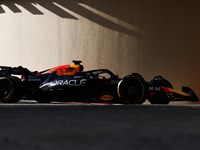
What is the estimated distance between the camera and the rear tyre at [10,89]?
8.34m

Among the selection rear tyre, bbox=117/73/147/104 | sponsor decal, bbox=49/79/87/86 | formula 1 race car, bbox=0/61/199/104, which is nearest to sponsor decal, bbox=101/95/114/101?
formula 1 race car, bbox=0/61/199/104

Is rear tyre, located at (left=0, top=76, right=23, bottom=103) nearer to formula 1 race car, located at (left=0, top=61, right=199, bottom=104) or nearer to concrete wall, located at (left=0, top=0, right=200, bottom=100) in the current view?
formula 1 race car, located at (left=0, top=61, right=199, bottom=104)

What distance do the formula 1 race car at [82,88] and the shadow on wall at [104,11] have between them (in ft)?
14.6

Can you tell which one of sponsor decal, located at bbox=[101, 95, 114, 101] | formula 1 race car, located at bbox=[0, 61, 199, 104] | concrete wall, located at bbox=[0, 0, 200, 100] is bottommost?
sponsor decal, located at bbox=[101, 95, 114, 101]

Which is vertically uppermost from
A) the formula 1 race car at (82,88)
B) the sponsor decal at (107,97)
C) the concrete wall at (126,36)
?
the concrete wall at (126,36)

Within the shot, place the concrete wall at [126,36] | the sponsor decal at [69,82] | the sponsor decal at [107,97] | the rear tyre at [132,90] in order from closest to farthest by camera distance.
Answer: the rear tyre at [132,90] → the sponsor decal at [107,97] → the sponsor decal at [69,82] → the concrete wall at [126,36]

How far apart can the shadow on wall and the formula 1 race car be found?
4.44 metres

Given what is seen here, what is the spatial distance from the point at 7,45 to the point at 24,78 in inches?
259

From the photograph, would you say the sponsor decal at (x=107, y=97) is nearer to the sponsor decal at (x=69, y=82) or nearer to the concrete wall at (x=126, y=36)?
the sponsor decal at (x=69, y=82)

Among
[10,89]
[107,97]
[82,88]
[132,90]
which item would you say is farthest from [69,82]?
[132,90]

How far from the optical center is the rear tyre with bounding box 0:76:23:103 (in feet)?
27.4

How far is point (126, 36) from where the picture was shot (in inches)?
506

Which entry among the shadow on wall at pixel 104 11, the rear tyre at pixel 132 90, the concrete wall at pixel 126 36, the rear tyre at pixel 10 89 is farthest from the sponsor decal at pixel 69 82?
the shadow on wall at pixel 104 11

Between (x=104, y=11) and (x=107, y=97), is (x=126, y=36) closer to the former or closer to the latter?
(x=104, y=11)
